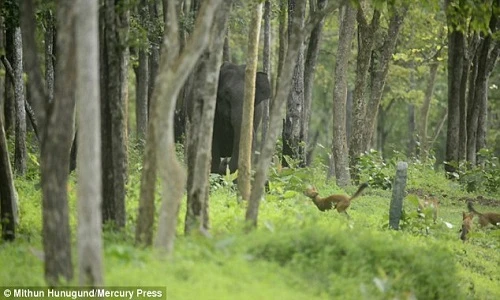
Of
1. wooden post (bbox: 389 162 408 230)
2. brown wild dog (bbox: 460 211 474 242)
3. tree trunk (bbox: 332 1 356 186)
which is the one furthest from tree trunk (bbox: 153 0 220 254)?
tree trunk (bbox: 332 1 356 186)

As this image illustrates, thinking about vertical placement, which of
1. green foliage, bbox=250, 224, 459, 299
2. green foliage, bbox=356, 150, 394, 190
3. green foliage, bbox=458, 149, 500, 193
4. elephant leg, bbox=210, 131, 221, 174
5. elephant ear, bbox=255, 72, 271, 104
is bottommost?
green foliage, bbox=458, 149, 500, 193

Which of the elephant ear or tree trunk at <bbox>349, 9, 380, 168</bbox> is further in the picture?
tree trunk at <bbox>349, 9, 380, 168</bbox>

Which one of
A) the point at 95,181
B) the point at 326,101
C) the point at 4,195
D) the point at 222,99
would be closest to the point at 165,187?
the point at 95,181

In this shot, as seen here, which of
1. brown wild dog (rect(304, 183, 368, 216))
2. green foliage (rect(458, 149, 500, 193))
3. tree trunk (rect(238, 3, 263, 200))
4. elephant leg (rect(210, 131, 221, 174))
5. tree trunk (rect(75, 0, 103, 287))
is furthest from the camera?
green foliage (rect(458, 149, 500, 193))

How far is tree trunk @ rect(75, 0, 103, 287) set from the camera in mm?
9070

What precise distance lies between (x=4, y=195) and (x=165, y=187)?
3.47 meters

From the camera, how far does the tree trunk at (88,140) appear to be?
9.07m

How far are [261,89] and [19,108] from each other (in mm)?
5773

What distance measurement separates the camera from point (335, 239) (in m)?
12.3

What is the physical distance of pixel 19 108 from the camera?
2025cm

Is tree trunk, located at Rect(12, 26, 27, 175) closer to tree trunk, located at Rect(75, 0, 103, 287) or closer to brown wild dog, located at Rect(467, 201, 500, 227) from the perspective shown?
brown wild dog, located at Rect(467, 201, 500, 227)

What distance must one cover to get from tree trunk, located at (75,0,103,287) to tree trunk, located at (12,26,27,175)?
35.7 feet

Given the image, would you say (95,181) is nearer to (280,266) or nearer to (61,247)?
(61,247)

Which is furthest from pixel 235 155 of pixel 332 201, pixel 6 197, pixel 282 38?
pixel 6 197
